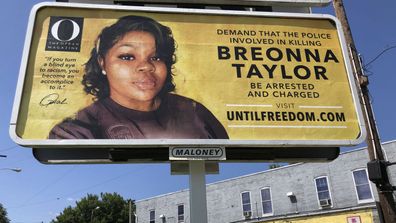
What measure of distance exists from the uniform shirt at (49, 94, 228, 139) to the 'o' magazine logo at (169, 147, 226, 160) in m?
0.18

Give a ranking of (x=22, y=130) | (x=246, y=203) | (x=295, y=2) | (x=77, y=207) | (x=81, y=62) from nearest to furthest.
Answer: (x=22, y=130) < (x=81, y=62) < (x=295, y=2) < (x=246, y=203) < (x=77, y=207)

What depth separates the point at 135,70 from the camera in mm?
6781

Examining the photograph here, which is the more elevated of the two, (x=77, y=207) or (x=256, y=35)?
(x=77, y=207)

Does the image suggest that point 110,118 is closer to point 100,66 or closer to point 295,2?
point 100,66

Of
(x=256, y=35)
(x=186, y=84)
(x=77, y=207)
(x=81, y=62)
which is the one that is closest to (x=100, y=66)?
(x=81, y=62)

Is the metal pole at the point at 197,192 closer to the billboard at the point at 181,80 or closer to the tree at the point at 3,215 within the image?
the billboard at the point at 181,80

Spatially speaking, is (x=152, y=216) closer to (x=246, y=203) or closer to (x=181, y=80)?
(x=246, y=203)

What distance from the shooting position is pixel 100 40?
687cm

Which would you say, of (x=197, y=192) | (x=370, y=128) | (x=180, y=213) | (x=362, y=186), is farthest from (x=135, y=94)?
(x=180, y=213)

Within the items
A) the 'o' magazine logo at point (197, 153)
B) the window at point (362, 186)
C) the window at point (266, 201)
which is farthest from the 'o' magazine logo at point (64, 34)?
the window at point (266, 201)

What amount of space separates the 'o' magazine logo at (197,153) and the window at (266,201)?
84.6ft

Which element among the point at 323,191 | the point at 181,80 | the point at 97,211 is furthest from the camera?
the point at 97,211

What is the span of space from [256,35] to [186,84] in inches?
63.7
